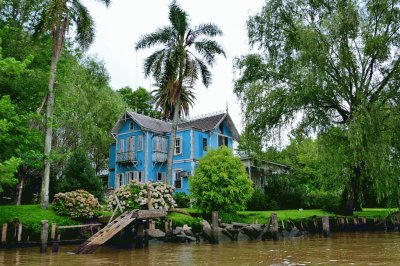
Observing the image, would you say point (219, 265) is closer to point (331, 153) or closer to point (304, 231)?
point (331, 153)

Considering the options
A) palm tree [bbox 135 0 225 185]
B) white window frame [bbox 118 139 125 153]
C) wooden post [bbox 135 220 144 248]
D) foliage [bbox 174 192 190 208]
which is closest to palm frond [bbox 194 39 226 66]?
palm tree [bbox 135 0 225 185]

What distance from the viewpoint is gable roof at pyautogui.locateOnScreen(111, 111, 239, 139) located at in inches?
1596

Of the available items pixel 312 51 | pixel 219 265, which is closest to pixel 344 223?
pixel 312 51

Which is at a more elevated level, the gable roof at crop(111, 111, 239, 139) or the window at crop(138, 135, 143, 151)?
the gable roof at crop(111, 111, 239, 139)

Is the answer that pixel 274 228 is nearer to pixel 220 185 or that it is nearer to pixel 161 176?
pixel 220 185

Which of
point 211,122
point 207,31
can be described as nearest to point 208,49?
point 207,31

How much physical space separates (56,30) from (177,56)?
9.83 meters

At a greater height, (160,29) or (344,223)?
(160,29)

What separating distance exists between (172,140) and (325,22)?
14.9 meters

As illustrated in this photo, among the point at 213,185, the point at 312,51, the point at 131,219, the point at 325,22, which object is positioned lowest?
the point at 131,219

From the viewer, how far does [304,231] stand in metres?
26.1

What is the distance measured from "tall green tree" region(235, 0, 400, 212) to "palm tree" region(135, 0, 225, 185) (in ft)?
18.9

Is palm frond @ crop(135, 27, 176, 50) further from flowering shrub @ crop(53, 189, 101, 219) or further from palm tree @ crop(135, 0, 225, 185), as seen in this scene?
flowering shrub @ crop(53, 189, 101, 219)

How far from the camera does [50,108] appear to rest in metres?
24.2
